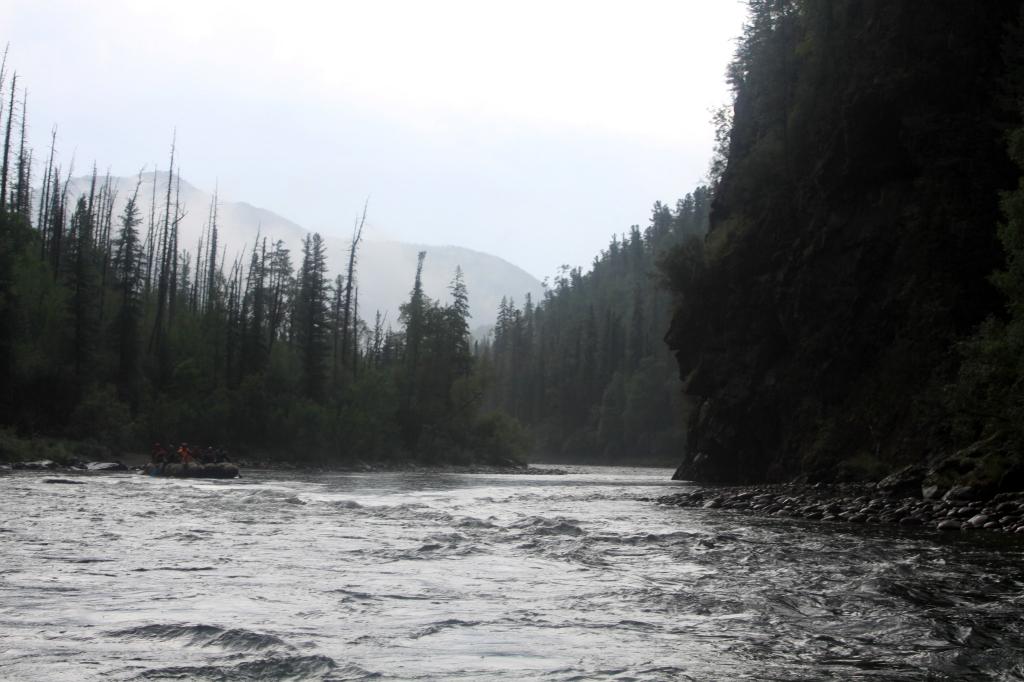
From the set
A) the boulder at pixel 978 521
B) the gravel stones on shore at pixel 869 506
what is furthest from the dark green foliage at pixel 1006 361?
the boulder at pixel 978 521

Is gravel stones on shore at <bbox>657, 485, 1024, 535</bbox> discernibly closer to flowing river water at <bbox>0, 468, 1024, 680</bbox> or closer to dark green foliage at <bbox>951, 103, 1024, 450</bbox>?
flowing river water at <bbox>0, 468, 1024, 680</bbox>

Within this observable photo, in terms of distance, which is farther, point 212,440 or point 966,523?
point 212,440

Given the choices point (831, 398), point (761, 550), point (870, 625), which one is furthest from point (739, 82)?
point (870, 625)

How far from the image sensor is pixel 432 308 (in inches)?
3063

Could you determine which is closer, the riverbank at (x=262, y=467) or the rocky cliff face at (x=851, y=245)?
the rocky cliff face at (x=851, y=245)

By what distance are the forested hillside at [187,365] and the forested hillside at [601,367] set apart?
8.01 metres

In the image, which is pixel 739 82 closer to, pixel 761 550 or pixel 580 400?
pixel 761 550

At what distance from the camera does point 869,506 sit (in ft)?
76.4

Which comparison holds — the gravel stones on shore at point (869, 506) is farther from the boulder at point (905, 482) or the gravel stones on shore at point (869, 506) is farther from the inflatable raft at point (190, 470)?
the inflatable raft at point (190, 470)

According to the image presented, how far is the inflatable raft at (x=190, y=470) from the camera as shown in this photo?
122 feet

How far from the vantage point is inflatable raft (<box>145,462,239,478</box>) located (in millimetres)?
37188

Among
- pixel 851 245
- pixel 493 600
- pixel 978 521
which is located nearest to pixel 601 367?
pixel 851 245

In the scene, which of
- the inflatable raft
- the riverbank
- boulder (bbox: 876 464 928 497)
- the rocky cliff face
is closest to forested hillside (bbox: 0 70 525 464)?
the riverbank

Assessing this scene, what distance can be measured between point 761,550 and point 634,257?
555 feet
